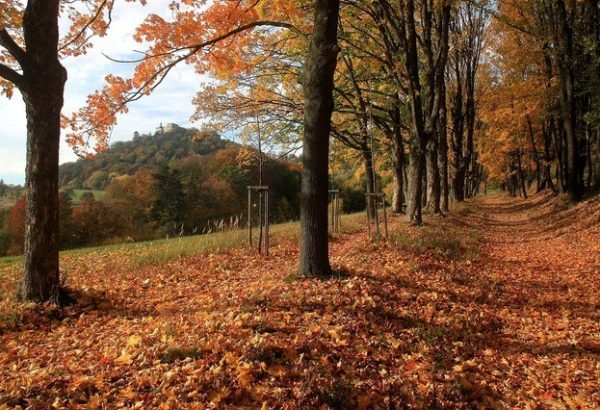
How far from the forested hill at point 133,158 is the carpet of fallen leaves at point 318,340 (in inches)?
2205

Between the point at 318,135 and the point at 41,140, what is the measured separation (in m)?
4.32

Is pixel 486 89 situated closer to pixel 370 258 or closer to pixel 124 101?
pixel 370 258

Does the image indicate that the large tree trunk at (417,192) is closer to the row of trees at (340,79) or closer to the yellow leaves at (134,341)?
the row of trees at (340,79)

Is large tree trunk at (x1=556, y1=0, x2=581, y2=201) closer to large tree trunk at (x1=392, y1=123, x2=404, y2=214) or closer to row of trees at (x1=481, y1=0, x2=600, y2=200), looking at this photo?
row of trees at (x1=481, y1=0, x2=600, y2=200)

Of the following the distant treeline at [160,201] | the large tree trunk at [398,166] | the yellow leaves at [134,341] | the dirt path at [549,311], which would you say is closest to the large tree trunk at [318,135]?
the dirt path at [549,311]

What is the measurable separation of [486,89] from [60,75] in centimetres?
3204

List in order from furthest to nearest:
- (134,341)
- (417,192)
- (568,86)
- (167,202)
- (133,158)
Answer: (133,158) < (167,202) < (568,86) < (417,192) < (134,341)

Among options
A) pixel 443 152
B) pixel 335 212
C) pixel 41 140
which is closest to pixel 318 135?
pixel 41 140

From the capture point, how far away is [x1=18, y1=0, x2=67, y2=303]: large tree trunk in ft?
20.8

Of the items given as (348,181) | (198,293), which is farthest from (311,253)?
(348,181)

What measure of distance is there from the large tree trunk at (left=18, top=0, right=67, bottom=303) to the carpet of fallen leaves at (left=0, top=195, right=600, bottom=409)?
24.8 inches

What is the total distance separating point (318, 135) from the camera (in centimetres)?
732

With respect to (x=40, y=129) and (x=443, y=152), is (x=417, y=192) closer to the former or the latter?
(x=443, y=152)

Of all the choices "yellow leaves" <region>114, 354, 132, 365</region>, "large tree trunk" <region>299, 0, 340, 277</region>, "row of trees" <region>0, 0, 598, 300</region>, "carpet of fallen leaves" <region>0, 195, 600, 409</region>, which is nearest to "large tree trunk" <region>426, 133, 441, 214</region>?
"row of trees" <region>0, 0, 598, 300</region>
